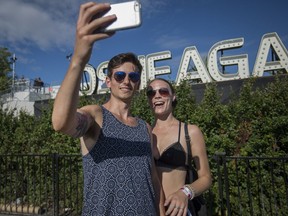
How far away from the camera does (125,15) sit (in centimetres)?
103

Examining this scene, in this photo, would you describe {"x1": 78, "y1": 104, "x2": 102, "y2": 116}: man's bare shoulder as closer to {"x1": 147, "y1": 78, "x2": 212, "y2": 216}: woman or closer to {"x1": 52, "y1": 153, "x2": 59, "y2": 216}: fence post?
{"x1": 147, "y1": 78, "x2": 212, "y2": 216}: woman

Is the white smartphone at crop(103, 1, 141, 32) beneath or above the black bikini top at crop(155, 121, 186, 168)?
above

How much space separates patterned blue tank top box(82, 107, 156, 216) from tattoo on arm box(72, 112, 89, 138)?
0.43 feet

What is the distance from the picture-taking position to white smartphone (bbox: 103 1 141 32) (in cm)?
101

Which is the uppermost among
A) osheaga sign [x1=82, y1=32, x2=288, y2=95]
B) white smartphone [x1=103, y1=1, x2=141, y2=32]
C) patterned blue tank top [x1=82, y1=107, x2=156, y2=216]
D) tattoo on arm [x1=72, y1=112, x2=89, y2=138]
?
osheaga sign [x1=82, y1=32, x2=288, y2=95]

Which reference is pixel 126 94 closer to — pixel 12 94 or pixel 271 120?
pixel 271 120

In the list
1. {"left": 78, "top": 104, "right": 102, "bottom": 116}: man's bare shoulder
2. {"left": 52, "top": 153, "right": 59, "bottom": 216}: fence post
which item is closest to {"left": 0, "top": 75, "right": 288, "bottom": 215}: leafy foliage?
{"left": 52, "top": 153, "right": 59, "bottom": 216}: fence post

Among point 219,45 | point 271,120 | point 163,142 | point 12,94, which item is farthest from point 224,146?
point 12,94

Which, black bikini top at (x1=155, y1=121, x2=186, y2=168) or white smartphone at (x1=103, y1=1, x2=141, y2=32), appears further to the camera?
black bikini top at (x1=155, y1=121, x2=186, y2=168)

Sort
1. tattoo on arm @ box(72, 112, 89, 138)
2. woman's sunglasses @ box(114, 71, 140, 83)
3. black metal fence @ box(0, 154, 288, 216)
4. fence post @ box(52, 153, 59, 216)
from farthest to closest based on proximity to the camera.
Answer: fence post @ box(52, 153, 59, 216) < black metal fence @ box(0, 154, 288, 216) < woman's sunglasses @ box(114, 71, 140, 83) < tattoo on arm @ box(72, 112, 89, 138)

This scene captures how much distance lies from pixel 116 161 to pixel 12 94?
32362 mm

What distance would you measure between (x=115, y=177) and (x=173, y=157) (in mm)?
751

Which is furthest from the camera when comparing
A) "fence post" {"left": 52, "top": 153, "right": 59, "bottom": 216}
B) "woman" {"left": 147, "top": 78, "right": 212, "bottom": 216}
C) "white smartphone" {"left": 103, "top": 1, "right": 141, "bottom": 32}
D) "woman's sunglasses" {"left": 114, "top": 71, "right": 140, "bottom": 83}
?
"fence post" {"left": 52, "top": 153, "right": 59, "bottom": 216}

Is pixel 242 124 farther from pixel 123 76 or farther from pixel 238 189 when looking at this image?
pixel 123 76
